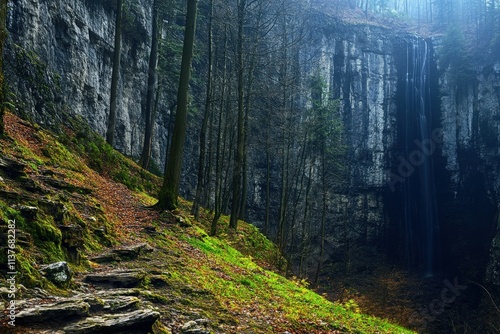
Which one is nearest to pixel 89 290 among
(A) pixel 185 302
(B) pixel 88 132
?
(A) pixel 185 302

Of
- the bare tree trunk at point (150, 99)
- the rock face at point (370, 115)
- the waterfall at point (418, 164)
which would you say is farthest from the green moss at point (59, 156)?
the waterfall at point (418, 164)

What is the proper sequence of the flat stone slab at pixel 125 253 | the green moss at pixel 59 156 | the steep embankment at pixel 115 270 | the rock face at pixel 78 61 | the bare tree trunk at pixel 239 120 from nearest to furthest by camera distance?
the steep embankment at pixel 115 270
the flat stone slab at pixel 125 253
the green moss at pixel 59 156
the rock face at pixel 78 61
the bare tree trunk at pixel 239 120

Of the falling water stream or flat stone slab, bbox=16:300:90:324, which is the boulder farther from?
the falling water stream

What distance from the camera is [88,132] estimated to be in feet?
52.1

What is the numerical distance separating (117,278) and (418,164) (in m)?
37.4

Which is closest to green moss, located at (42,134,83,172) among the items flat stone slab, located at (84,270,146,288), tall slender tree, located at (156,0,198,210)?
tall slender tree, located at (156,0,198,210)

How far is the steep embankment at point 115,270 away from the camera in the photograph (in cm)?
400

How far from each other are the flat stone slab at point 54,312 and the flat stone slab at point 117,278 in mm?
1283

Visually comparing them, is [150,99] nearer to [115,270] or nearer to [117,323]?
[115,270]

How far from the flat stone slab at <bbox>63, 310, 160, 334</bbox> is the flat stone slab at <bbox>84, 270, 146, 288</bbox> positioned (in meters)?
1.28

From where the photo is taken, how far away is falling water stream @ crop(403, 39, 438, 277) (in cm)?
3559

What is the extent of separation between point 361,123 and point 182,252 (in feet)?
113

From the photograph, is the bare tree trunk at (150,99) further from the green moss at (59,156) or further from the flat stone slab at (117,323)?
the flat stone slab at (117,323)

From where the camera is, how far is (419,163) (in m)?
38.0
